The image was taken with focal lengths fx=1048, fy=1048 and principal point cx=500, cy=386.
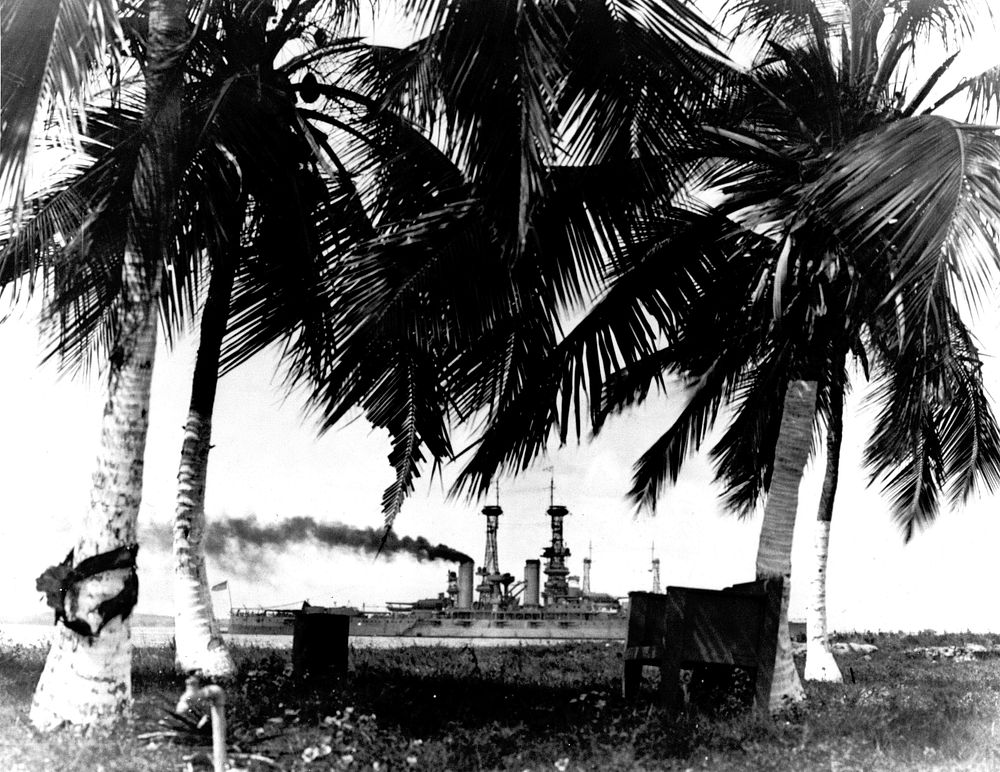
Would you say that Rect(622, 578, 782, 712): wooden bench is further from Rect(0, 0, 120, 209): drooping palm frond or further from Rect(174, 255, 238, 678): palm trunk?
Rect(0, 0, 120, 209): drooping palm frond

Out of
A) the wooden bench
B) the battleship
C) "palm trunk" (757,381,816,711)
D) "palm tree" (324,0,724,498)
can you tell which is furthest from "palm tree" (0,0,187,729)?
the battleship

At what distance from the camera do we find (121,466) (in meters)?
7.54

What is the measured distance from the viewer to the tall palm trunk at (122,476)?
721cm

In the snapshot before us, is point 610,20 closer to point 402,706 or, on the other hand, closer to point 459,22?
point 459,22

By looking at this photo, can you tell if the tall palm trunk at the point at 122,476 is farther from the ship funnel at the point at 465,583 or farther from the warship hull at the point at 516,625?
the ship funnel at the point at 465,583

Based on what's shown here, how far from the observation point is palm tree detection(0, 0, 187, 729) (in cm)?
720

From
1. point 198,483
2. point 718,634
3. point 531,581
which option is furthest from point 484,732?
point 531,581

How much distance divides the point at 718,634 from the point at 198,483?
17.5 ft

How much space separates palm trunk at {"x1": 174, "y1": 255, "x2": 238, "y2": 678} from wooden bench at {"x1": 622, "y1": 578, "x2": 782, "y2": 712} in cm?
429

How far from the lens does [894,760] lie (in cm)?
744

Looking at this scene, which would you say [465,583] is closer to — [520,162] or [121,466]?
[121,466]

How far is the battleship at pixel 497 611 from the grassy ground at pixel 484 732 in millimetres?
32889

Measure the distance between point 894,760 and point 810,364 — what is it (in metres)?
3.65

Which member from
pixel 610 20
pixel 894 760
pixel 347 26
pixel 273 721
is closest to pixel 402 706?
pixel 273 721
